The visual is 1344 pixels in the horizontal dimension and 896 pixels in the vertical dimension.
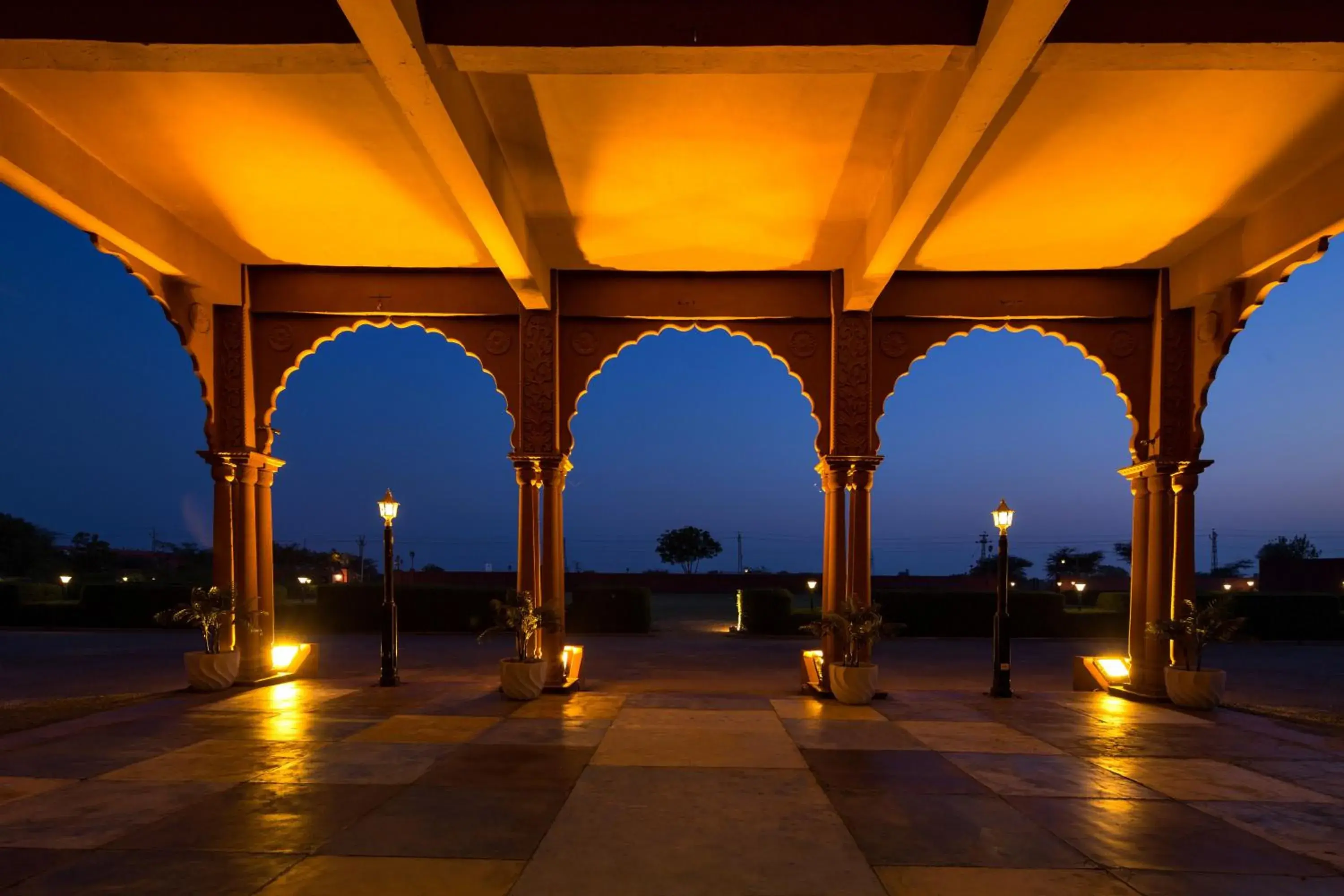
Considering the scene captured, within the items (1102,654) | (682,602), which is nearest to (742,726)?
(1102,654)

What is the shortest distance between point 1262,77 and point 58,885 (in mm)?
8776

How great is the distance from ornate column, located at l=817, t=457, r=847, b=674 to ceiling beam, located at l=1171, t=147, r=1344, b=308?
14.7 feet

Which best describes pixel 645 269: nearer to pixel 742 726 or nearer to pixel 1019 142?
pixel 1019 142

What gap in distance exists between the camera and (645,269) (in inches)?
416

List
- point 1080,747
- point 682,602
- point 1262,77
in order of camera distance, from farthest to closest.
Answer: point 682,602 → point 1080,747 → point 1262,77

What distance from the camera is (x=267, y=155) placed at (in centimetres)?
728

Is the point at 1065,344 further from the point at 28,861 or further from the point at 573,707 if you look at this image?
the point at 28,861

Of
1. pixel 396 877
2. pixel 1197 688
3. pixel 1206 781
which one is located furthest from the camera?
pixel 1197 688

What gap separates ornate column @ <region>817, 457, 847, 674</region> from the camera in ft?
34.1

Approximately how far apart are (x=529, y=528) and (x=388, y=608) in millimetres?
2804

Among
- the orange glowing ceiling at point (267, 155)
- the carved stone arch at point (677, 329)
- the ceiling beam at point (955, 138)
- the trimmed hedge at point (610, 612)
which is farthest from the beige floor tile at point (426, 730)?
the trimmed hedge at point (610, 612)

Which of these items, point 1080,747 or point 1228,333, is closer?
point 1080,747

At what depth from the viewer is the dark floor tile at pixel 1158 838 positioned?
4.57 m

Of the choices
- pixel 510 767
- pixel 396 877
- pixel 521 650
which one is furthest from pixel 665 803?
pixel 521 650
